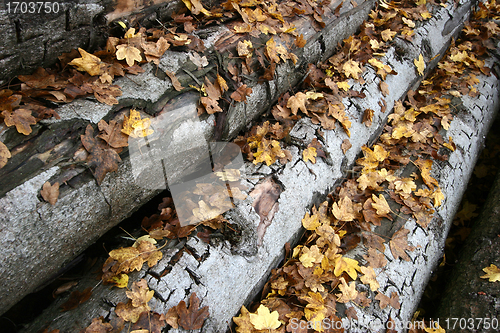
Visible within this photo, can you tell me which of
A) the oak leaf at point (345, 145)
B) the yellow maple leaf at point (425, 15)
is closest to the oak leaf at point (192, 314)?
the oak leaf at point (345, 145)

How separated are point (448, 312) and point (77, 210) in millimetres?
2255

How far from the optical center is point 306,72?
2.60 metres

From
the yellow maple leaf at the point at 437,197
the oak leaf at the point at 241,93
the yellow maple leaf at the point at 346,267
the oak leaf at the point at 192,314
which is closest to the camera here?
the oak leaf at the point at 192,314

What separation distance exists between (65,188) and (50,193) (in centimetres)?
6

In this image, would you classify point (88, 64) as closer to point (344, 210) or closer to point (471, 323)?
point (344, 210)

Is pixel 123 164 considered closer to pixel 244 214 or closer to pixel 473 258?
pixel 244 214

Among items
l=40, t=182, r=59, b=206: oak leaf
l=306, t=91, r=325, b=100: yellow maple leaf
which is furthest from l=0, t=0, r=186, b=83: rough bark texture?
l=306, t=91, r=325, b=100: yellow maple leaf

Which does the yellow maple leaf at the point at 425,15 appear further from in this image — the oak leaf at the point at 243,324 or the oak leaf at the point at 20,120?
the oak leaf at the point at 20,120

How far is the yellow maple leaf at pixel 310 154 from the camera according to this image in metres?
2.03

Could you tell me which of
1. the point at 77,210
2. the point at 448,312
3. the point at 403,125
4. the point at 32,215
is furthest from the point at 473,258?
the point at 32,215

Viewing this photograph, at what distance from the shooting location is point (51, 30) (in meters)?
1.58

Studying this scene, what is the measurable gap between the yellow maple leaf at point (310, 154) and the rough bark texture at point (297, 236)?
0.13 feet

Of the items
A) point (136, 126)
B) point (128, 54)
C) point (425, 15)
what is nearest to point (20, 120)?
point (136, 126)

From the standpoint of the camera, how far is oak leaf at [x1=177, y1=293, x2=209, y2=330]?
53.4 inches
